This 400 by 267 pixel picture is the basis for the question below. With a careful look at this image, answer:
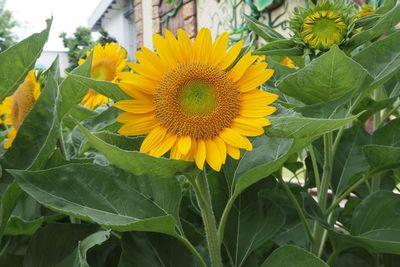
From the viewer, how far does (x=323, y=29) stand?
1.49 ft

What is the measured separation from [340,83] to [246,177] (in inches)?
4.3

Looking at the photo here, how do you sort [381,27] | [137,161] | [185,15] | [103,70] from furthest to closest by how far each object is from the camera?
[185,15], [103,70], [381,27], [137,161]

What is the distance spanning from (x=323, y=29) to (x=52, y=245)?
0.95 feet

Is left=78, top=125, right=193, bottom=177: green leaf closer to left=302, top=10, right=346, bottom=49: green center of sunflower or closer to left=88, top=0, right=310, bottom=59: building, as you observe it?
left=302, top=10, right=346, bottom=49: green center of sunflower

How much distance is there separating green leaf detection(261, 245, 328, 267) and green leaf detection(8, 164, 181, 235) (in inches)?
2.9

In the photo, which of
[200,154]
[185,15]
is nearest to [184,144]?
[200,154]

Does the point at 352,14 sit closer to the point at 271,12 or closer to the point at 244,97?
the point at 244,97

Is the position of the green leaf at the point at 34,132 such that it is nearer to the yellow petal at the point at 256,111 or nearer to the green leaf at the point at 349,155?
the yellow petal at the point at 256,111

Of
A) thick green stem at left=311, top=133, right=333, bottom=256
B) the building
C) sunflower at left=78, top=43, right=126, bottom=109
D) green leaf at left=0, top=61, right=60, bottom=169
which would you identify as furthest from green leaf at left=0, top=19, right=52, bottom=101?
the building

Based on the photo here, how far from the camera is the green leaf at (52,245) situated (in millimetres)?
367

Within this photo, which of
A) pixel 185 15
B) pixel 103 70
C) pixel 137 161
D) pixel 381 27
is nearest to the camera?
pixel 137 161

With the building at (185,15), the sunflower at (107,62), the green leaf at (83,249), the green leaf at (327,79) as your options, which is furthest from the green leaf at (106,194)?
the building at (185,15)

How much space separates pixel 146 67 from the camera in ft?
1.09

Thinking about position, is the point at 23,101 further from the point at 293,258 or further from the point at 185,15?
the point at 185,15
